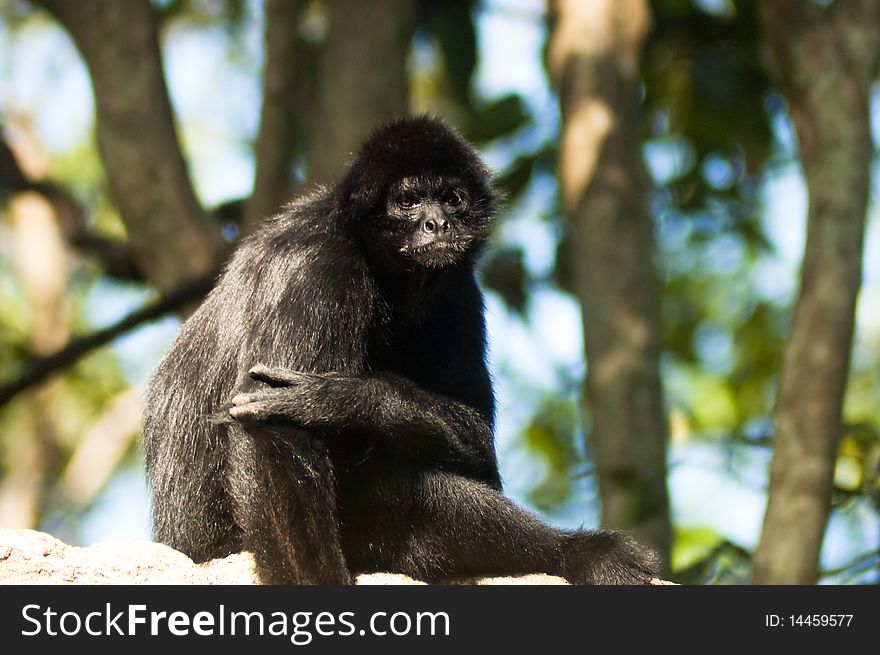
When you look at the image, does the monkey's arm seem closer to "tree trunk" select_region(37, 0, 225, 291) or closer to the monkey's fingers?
the monkey's fingers

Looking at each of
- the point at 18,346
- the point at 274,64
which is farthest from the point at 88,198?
the point at 274,64

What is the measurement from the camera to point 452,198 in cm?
667

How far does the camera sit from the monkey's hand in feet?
17.7

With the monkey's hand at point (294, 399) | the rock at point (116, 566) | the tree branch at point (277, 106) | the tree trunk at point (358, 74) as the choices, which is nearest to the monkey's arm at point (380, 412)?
the monkey's hand at point (294, 399)

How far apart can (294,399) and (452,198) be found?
1786 millimetres

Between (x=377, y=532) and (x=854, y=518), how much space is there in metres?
5.98

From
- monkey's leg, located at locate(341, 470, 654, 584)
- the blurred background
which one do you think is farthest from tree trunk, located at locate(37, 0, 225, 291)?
monkey's leg, located at locate(341, 470, 654, 584)

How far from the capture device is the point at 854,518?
1033 centimetres

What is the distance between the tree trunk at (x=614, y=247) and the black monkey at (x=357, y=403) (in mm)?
2520

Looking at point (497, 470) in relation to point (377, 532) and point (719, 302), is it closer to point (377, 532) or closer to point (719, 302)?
point (377, 532)

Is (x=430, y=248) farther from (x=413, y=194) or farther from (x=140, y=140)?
(x=140, y=140)

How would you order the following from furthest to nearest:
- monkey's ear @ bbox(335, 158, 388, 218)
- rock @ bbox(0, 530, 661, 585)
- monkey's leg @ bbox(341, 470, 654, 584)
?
monkey's ear @ bbox(335, 158, 388, 218) → monkey's leg @ bbox(341, 470, 654, 584) → rock @ bbox(0, 530, 661, 585)

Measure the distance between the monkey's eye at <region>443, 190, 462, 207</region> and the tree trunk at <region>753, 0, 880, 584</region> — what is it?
246 cm

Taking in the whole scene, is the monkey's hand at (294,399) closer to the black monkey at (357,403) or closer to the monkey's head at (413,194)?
the black monkey at (357,403)
